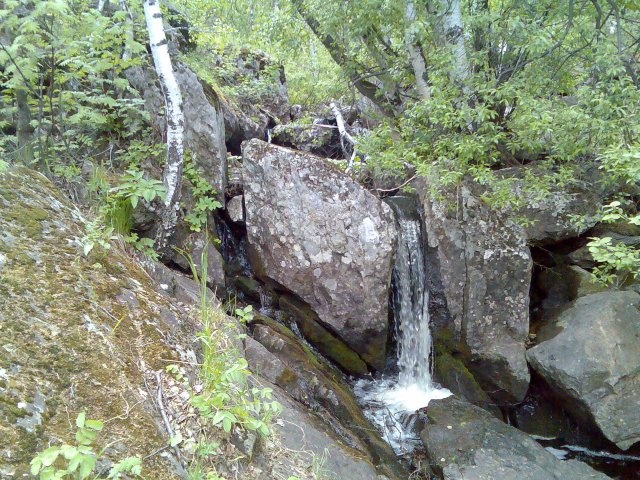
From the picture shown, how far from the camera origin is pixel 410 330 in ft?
22.4

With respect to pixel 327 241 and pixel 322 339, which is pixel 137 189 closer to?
pixel 327 241

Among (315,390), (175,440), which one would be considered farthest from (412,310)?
(175,440)

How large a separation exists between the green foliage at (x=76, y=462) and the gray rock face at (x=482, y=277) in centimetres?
558

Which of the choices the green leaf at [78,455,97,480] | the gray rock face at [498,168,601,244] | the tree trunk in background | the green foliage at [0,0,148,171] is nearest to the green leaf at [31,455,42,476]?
the green leaf at [78,455,97,480]

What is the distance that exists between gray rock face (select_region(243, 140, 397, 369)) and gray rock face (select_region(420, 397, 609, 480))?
1645mm

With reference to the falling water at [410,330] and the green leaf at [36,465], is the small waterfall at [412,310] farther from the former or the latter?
the green leaf at [36,465]

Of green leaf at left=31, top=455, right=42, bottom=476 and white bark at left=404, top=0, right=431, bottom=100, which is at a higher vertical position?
white bark at left=404, top=0, right=431, bottom=100

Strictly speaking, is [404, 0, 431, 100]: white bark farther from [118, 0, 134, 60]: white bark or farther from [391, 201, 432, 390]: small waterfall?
[118, 0, 134, 60]: white bark

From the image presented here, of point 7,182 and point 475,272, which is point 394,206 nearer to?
point 475,272

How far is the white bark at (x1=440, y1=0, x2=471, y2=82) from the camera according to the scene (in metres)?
5.88

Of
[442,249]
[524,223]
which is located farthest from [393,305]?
[524,223]

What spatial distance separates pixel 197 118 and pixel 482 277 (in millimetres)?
4832

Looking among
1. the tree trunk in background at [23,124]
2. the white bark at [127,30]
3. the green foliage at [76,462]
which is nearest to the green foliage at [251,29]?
the white bark at [127,30]

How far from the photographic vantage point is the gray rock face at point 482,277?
20.7 ft
